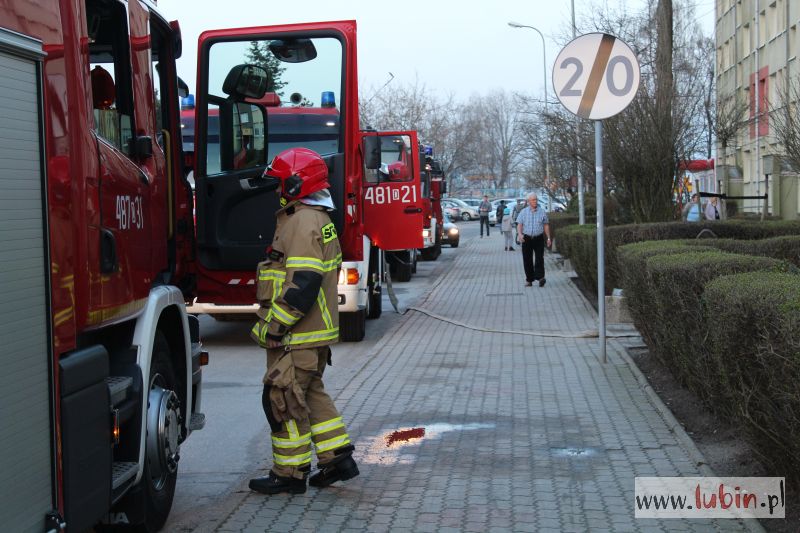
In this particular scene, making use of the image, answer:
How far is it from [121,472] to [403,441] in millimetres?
3077

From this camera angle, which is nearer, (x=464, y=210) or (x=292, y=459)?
(x=292, y=459)

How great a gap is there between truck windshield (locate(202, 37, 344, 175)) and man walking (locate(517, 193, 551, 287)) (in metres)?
9.41

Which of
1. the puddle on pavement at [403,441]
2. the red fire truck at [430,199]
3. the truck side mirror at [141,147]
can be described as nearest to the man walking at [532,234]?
the red fire truck at [430,199]

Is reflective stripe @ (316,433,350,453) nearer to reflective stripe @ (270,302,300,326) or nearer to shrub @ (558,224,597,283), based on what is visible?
reflective stripe @ (270,302,300,326)

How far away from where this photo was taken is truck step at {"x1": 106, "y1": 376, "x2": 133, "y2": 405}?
4223mm

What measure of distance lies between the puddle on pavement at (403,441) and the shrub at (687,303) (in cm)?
151

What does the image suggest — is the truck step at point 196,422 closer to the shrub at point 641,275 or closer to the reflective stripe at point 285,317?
the reflective stripe at point 285,317

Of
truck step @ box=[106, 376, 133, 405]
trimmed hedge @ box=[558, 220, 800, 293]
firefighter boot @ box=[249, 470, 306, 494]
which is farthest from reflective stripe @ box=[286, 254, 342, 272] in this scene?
trimmed hedge @ box=[558, 220, 800, 293]

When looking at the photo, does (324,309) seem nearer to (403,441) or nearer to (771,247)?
(403,441)

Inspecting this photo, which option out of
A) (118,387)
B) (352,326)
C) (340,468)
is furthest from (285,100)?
(118,387)

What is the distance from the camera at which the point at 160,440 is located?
4992 mm

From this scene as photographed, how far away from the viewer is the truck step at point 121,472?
4219 mm

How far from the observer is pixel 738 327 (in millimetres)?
5449

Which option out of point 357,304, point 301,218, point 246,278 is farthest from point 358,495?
point 357,304
